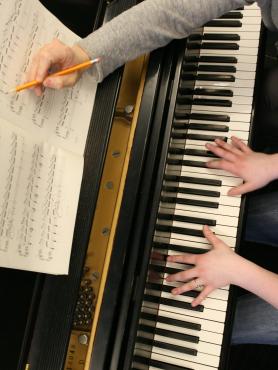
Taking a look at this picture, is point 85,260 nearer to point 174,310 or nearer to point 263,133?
point 174,310

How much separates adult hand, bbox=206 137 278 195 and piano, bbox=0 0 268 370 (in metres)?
0.03

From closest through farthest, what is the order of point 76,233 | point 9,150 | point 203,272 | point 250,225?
point 9,150 < point 76,233 < point 203,272 < point 250,225

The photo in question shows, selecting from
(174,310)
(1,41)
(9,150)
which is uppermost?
(1,41)

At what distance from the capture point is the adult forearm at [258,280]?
3.33 ft

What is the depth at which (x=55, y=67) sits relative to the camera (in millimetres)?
920

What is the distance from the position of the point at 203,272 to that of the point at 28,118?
0.59 meters

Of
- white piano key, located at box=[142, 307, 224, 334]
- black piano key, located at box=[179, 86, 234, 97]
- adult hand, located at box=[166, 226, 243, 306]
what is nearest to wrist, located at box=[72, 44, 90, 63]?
black piano key, located at box=[179, 86, 234, 97]

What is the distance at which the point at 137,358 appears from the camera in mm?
947

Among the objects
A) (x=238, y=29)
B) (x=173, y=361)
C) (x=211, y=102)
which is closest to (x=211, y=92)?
(x=211, y=102)

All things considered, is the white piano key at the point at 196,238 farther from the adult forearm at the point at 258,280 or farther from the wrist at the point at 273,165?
the wrist at the point at 273,165

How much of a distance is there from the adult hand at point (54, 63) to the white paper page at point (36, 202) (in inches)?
5.3

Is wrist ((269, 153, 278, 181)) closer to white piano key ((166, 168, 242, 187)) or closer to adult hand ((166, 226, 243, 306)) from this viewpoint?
white piano key ((166, 168, 242, 187))

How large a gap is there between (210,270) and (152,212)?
0.78ft

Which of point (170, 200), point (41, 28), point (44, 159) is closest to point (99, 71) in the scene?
point (41, 28)
